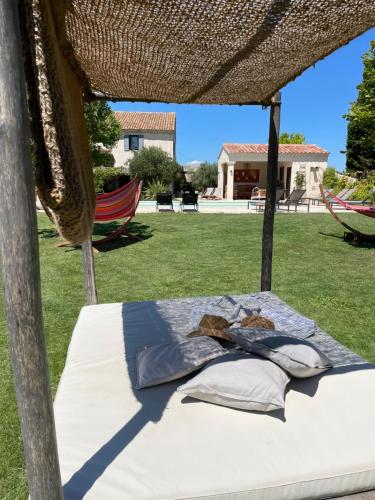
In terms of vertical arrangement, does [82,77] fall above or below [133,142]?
below

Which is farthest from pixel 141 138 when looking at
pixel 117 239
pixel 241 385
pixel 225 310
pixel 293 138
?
pixel 293 138

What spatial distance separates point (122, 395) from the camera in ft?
5.57

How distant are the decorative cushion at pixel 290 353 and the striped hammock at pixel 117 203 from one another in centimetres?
559

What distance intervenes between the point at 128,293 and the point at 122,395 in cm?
300

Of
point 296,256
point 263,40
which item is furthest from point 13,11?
point 296,256

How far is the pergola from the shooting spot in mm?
893

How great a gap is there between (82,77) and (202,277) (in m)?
3.39

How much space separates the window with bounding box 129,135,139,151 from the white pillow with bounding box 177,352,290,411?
19.9 metres

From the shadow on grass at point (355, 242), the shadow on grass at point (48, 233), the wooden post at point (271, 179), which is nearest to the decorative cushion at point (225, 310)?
the wooden post at point (271, 179)

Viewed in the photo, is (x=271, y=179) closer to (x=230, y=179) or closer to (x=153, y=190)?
(x=153, y=190)

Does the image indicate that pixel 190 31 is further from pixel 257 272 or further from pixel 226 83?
pixel 257 272

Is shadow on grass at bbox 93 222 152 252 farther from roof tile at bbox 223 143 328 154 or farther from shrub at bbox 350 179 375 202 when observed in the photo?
roof tile at bbox 223 143 328 154

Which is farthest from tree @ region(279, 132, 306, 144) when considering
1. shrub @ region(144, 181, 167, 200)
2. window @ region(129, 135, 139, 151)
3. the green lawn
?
the green lawn

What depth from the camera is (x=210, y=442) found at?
4.60ft
